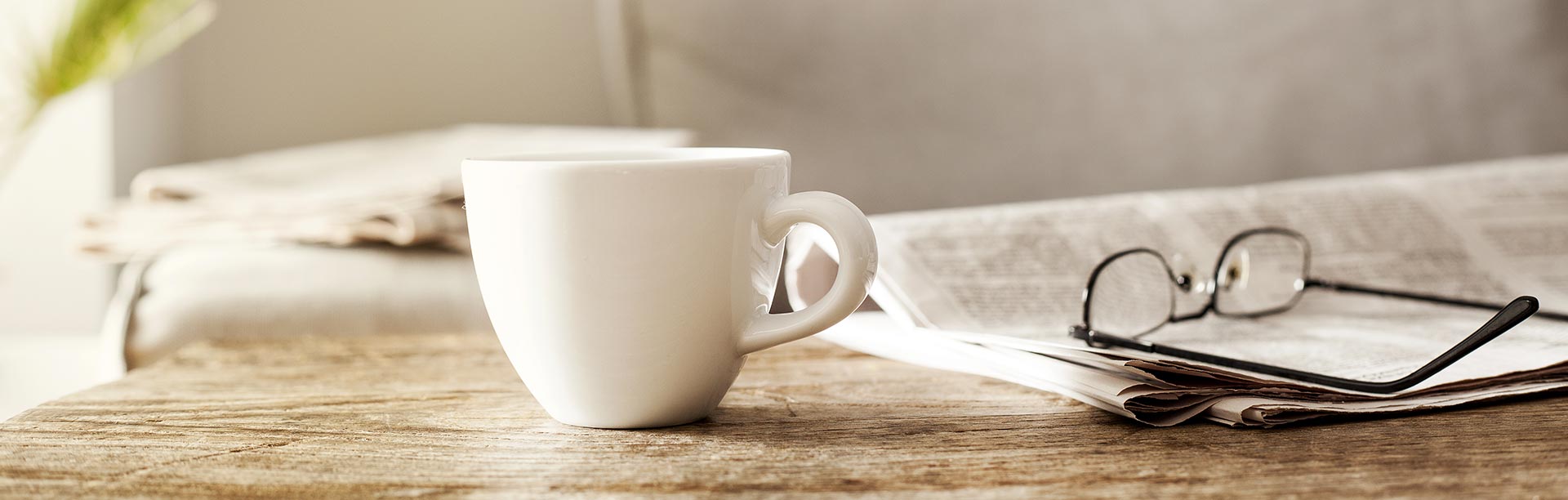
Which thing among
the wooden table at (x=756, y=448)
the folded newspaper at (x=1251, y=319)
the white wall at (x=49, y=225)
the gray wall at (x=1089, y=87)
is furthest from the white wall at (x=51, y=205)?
the folded newspaper at (x=1251, y=319)

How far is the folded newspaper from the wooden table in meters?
Answer: 0.01

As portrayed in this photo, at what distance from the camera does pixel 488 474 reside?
0.32 meters

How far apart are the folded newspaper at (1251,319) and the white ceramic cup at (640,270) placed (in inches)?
4.1

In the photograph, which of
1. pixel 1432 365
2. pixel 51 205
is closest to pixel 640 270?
pixel 1432 365

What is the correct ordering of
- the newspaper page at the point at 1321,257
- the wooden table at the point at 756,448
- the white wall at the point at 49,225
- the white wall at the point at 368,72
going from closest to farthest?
the wooden table at the point at 756,448
the newspaper page at the point at 1321,257
the white wall at the point at 49,225
the white wall at the point at 368,72

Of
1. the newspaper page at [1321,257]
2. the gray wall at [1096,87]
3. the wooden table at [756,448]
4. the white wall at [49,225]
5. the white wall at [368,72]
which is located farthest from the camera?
the white wall at [368,72]

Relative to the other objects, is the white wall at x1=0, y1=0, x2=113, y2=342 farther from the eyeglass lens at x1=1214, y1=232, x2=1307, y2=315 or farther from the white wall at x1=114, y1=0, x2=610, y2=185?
the eyeglass lens at x1=1214, y1=232, x2=1307, y2=315

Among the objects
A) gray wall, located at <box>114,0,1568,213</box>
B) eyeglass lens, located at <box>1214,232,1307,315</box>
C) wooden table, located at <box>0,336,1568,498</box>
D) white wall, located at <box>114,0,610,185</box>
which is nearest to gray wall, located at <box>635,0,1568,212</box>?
gray wall, located at <box>114,0,1568,213</box>

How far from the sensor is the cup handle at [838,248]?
0.34m

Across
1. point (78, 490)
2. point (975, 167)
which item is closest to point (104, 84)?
point (975, 167)

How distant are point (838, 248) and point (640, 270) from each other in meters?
0.07

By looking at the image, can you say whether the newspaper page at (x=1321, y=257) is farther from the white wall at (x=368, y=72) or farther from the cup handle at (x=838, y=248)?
the white wall at (x=368, y=72)

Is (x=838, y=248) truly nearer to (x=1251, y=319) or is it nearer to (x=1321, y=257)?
(x=1251, y=319)

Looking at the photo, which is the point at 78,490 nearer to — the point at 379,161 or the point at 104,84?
the point at 379,161
